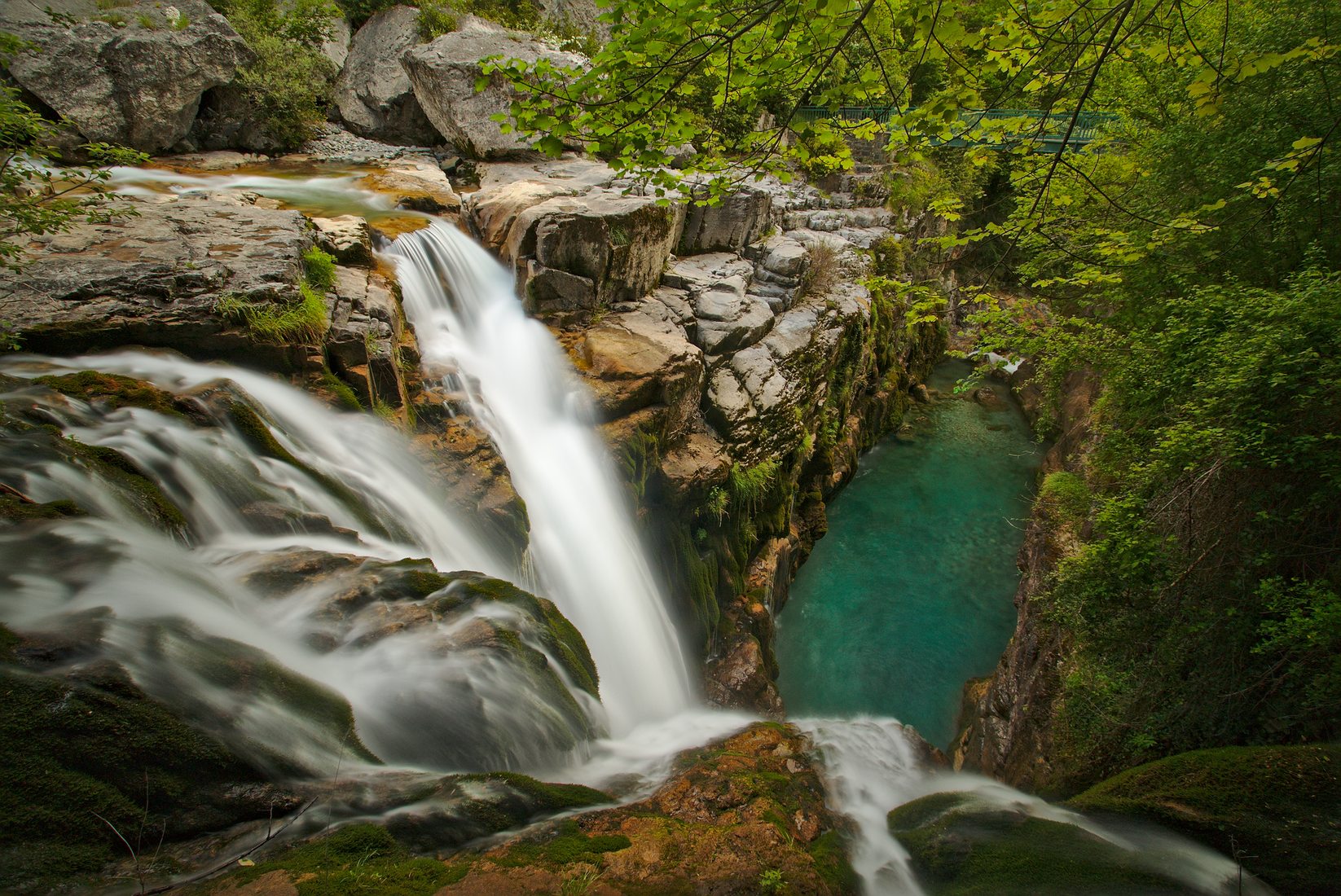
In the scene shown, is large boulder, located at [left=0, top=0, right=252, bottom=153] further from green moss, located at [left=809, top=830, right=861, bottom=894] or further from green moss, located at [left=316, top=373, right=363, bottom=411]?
green moss, located at [left=809, top=830, right=861, bottom=894]

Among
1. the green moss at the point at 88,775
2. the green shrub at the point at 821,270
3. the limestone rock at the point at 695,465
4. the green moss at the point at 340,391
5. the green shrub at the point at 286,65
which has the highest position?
the green shrub at the point at 286,65

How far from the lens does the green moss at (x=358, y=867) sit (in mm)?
2186

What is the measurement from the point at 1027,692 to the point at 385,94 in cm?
1805

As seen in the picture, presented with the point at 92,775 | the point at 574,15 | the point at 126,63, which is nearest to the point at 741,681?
the point at 92,775

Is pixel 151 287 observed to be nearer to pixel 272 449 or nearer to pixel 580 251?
pixel 272 449

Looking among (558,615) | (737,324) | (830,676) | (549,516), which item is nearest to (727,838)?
(558,615)

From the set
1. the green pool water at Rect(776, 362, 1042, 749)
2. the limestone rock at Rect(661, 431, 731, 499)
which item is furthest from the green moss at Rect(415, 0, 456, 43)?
the green pool water at Rect(776, 362, 1042, 749)

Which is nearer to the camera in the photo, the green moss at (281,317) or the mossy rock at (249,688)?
the mossy rock at (249,688)

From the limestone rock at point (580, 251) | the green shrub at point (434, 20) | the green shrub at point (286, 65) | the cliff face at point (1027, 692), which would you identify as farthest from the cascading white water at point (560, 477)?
the green shrub at point (434, 20)

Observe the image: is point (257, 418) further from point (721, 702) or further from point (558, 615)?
point (721, 702)

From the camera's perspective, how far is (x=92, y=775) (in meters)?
2.20

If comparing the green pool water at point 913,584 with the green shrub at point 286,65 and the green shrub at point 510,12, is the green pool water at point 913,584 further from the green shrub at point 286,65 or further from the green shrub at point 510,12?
the green shrub at point 510,12

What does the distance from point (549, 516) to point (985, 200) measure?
75.4 ft

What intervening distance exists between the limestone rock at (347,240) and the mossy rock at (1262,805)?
30.1ft
